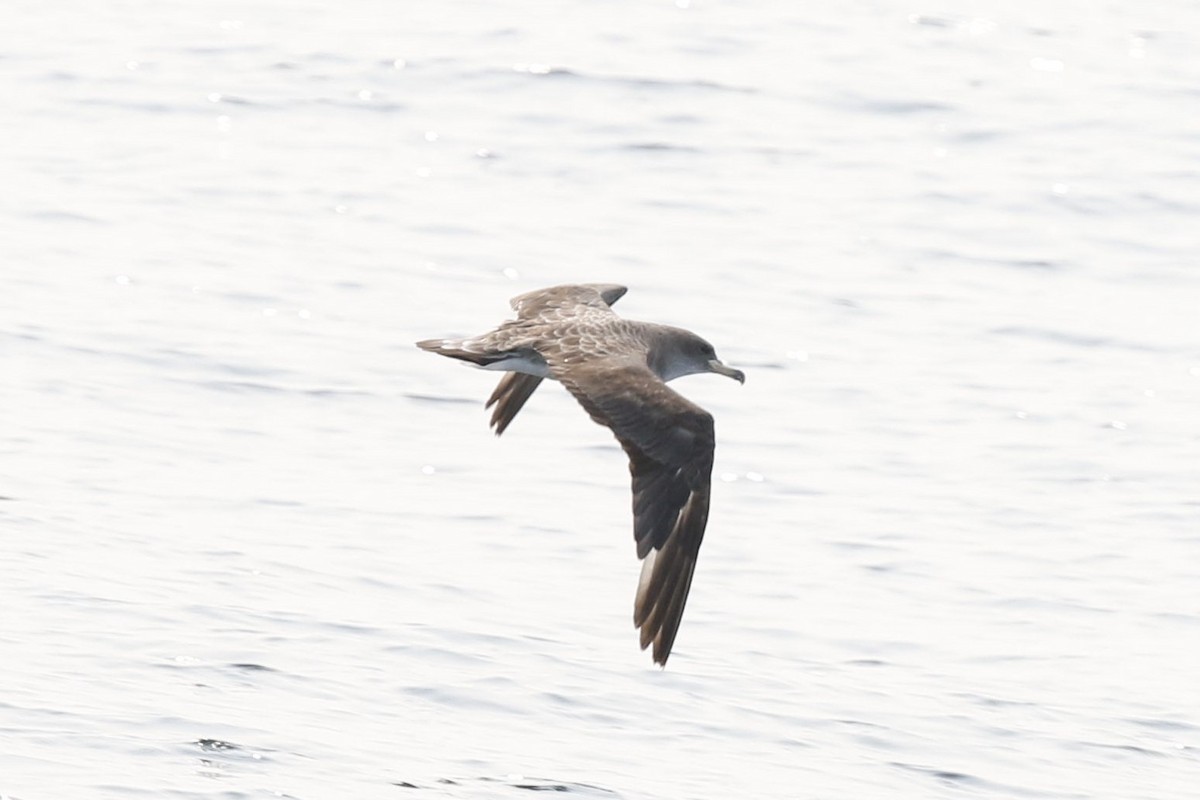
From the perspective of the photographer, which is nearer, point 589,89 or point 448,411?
point 448,411

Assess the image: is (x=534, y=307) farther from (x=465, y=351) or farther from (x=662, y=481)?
(x=662, y=481)

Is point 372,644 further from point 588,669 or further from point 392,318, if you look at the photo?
point 392,318

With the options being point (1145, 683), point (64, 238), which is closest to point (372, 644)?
point (1145, 683)

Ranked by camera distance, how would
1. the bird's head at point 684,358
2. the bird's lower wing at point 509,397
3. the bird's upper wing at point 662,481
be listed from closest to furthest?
the bird's upper wing at point 662,481 → the bird's head at point 684,358 → the bird's lower wing at point 509,397

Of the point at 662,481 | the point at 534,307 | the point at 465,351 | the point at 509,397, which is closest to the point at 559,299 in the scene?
the point at 534,307

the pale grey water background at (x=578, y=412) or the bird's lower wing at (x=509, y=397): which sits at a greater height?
the bird's lower wing at (x=509, y=397)

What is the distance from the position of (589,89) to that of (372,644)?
12.4m

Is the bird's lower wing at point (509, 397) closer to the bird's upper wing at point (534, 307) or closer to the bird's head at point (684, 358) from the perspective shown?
the bird's upper wing at point (534, 307)

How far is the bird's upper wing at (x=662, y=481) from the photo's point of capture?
8.16m

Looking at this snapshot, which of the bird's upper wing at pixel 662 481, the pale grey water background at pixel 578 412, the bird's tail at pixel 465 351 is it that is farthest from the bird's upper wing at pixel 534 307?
the bird's upper wing at pixel 662 481

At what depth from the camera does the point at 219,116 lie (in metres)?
20.5

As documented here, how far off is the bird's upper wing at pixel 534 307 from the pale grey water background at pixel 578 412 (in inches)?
30.3

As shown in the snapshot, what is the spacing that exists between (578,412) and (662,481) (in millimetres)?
5374

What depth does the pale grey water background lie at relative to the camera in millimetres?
9070
